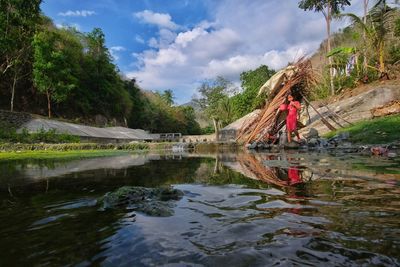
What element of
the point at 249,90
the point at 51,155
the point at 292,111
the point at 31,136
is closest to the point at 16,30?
the point at 31,136

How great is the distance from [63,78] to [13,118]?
35.6 ft

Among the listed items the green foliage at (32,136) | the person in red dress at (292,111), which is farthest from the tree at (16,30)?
the person in red dress at (292,111)

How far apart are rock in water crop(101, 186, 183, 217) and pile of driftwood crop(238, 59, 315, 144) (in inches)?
358

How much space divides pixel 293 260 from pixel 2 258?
175 centimetres

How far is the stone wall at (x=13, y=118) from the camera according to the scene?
29.8 m

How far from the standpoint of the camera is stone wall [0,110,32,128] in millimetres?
29750

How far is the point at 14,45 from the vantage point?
105 ft

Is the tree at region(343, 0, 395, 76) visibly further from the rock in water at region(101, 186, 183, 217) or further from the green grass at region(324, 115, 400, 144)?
the rock in water at region(101, 186, 183, 217)

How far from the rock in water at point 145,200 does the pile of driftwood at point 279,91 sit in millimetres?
9097

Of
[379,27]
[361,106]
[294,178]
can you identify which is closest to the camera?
[294,178]

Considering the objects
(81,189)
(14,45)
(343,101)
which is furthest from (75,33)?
(81,189)

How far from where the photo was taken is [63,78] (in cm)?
3950

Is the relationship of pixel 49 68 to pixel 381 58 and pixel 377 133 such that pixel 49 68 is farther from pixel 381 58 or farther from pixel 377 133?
pixel 377 133

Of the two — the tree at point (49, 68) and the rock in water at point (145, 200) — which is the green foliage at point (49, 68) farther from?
the rock in water at point (145, 200)
